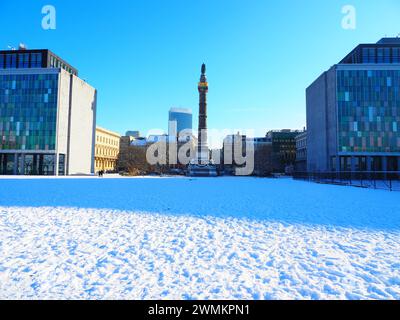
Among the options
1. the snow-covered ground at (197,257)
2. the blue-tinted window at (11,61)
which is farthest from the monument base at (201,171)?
the snow-covered ground at (197,257)

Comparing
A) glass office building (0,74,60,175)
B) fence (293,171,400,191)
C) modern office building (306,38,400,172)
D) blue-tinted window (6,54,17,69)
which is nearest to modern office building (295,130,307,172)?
modern office building (306,38,400,172)

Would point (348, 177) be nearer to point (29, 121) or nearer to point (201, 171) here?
point (201, 171)

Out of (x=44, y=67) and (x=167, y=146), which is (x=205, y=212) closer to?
(x=44, y=67)

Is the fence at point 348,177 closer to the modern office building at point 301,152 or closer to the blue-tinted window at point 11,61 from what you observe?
the modern office building at point 301,152

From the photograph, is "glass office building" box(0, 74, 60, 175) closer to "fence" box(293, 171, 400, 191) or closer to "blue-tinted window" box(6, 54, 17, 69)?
"blue-tinted window" box(6, 54, 17, 69)

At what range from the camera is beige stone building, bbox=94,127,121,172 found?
10139cm

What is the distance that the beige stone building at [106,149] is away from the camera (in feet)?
333

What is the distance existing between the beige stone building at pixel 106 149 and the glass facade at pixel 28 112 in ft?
116

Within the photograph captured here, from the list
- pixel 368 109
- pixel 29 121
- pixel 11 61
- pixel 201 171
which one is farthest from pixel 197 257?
pixel 11 61

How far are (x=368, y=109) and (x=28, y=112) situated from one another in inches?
2987

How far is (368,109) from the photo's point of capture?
56.4 meters

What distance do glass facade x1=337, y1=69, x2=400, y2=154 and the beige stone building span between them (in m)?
76.7

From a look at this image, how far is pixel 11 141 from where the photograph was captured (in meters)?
62.7
